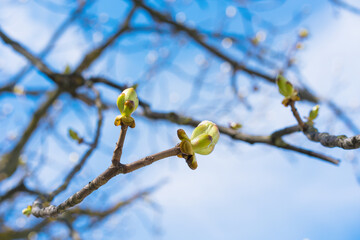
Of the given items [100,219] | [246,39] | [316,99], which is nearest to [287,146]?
[316,99]

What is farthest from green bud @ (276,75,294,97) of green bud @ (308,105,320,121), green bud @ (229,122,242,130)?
green bud @ (229,122,242,130)

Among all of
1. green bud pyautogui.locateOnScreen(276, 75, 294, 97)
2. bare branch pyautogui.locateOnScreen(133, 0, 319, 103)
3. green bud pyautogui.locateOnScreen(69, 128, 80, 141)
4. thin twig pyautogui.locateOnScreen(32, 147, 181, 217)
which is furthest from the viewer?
bare branch pyautogui.locateOnScreen(133, 0, 319, 103)

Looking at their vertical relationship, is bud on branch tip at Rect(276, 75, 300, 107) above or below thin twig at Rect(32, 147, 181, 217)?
above

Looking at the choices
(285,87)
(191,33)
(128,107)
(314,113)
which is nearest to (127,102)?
(128,107)

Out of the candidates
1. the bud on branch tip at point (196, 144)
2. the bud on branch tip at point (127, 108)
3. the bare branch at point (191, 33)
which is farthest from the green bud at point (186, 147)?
the bare branch at point (191, 33)

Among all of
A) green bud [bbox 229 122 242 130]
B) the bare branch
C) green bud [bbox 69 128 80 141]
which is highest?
the bare branch

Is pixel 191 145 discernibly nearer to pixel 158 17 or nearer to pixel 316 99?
pixel 316 99

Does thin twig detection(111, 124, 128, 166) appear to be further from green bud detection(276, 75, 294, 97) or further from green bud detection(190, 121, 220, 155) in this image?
green bud detection(276, 75, 294, 97)
